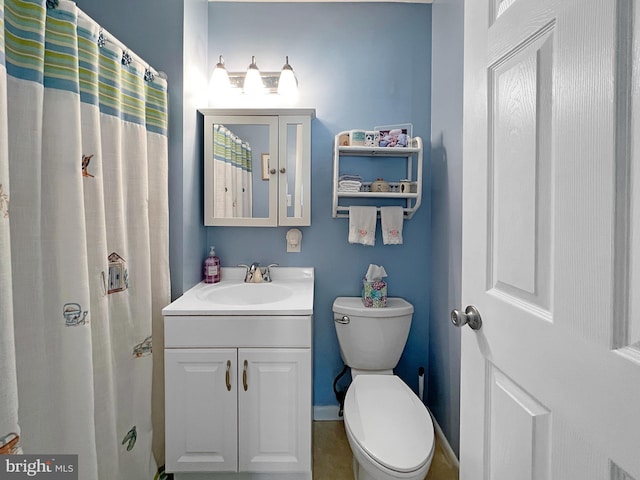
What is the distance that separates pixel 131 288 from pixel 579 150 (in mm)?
1443

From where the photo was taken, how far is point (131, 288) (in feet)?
4.36

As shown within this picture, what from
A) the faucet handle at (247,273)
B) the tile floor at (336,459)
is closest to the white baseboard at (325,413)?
the tile floor at (336,459)

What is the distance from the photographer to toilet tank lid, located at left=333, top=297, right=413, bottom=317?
1.72 m

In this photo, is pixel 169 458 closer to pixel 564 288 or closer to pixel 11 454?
pixel 11 454

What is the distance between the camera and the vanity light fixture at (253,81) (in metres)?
1.84

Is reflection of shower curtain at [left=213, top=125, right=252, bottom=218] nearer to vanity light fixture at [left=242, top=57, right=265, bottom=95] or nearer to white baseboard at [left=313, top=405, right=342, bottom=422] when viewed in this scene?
vanity light fixture at [left=242, top=57, right=265, bottom=95]

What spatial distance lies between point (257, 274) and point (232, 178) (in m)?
0.55

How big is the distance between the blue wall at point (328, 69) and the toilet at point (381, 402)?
398 millimetres

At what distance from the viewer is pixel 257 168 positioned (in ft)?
6.07

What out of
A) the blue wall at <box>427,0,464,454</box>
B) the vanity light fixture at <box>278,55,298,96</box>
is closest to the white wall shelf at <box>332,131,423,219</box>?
the blue wall at <box>427,0,464,454</box>

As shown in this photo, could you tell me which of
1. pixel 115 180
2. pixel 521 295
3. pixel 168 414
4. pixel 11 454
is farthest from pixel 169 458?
pixel 521 295

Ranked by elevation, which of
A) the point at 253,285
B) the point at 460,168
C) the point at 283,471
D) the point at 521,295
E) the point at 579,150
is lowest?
the point at 283,471

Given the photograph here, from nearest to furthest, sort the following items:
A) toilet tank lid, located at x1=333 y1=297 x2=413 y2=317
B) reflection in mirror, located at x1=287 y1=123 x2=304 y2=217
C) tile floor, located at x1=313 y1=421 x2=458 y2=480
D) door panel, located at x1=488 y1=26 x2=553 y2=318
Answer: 1. door panel, located at x1=488 y1=26 x2=553 y2=318
2. tile floor, located at x1=313 y1=421 x2=458 y2=480
3. toilet tank lid, located at x1=333 y1=297 x2=413 y2=317
4. reflection in mirror, located at x1=287 y1=123 x2=304 y2=217

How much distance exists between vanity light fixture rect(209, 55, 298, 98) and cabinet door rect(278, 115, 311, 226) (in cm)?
20
